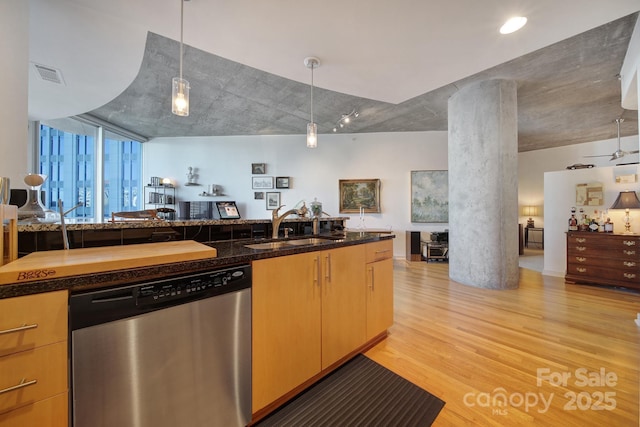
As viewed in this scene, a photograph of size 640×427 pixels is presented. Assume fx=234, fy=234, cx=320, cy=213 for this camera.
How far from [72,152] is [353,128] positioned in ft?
19.9

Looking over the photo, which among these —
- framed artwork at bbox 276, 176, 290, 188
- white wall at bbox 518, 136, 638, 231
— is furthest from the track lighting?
white wall at bbox 518, 136, 638, 231

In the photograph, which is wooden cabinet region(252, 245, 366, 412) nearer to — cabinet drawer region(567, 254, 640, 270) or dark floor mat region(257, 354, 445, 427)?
dark floor mat region(257, 354, 445, 427)

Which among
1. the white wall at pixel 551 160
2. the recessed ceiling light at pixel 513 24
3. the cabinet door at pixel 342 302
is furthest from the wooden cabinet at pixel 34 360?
the white wall at pixel 551 160

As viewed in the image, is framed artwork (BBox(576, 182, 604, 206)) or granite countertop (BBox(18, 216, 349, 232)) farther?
framed artwork (BBox(576, 182, 604, 206))

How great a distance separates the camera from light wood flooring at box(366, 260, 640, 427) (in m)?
1.42

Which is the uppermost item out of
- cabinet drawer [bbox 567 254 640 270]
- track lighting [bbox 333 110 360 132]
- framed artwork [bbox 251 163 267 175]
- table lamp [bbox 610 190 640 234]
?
track lighting [bbox 333 110 360 132]

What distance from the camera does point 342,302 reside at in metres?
1.74

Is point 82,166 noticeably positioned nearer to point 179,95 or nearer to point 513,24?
point 179,95

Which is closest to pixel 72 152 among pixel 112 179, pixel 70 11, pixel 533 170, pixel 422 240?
pixel 112 179

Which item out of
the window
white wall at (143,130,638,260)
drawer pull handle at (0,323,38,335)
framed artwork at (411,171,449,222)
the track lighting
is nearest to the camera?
drawer pull handle at (0,323,38,335)

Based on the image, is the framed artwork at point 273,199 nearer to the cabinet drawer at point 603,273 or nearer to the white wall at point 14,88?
the white wall at point 14,88

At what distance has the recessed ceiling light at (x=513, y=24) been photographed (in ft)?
6.84

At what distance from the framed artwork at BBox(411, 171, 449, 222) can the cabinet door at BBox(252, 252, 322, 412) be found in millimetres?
5005

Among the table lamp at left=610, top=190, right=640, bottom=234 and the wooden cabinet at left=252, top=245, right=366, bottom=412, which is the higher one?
the table lamp at left=610, top=190, right=640, bottom=234
